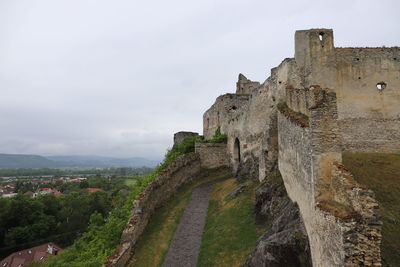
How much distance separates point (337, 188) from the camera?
7188mm

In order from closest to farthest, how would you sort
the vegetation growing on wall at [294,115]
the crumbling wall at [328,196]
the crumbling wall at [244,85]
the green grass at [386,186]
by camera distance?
1. the crumbling wall at [328,196]
2. the green grass at [386,186]
3. the vegetation growing on wall at [294,115]
4. the crumbling wall at [244,85]

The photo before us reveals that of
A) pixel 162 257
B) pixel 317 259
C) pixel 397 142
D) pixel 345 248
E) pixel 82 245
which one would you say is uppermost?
pixel 397 142

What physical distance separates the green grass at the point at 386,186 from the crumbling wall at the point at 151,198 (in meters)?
11.0

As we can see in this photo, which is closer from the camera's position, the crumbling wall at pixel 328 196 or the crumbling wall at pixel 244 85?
the crumbling wall at pixel 328 196

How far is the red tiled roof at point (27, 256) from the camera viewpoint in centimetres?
3578

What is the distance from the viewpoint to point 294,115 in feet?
36.1

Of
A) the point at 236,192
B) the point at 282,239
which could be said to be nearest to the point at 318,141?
the point at 282,239

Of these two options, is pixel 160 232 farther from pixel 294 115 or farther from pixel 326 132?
pixel 326 132

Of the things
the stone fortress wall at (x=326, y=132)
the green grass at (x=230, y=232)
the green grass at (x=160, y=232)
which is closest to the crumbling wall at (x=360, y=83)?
the stone fortress wall at (x=326, y=132)

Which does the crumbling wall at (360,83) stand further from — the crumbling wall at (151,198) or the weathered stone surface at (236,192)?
the crumbling wall at (151,198)

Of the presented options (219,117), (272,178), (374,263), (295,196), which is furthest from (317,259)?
(219,117)

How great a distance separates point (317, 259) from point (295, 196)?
3248 mm

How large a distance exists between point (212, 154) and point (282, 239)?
697 inches

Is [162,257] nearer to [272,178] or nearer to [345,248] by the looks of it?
[272,178]
